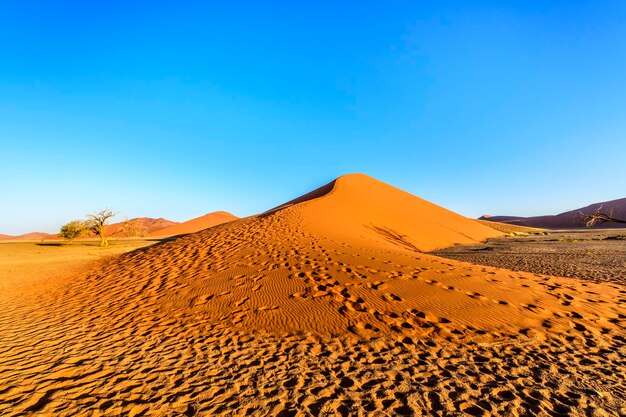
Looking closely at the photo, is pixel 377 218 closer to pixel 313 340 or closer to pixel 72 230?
pixel 313 340

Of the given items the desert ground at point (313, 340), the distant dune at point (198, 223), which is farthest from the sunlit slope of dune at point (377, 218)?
the distant dune at point (198, 223)

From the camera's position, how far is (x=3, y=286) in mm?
11125

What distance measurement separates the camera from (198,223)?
257ft

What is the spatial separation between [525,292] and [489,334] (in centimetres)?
302

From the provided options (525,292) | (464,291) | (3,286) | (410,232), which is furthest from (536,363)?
(410,232)

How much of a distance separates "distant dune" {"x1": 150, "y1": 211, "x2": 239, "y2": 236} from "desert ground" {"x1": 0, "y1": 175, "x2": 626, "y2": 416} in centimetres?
6315

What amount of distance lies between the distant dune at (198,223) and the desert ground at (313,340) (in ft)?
207

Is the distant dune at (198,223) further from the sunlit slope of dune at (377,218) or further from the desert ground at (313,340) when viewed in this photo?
the desert ground at (313,340)

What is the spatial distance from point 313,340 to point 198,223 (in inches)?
3140

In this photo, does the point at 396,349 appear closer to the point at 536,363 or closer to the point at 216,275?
the point at 536,363

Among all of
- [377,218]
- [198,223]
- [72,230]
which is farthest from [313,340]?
[198,223]

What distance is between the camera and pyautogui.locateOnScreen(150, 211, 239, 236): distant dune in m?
70.5

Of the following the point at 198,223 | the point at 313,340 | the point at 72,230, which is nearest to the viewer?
the point at 313,340

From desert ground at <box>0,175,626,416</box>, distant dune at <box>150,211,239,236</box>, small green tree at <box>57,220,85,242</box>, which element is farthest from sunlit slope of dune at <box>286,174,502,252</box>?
distant dune at <box>150,211,239,236</box>
